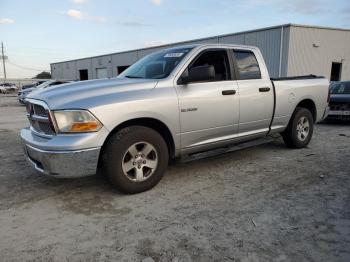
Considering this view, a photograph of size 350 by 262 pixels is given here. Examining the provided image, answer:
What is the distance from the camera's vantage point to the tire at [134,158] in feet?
13.0

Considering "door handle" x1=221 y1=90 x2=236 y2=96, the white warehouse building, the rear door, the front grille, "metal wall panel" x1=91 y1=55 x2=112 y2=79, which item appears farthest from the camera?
"metal wall panel" x1=91 y1=55 x2=112 y2=79

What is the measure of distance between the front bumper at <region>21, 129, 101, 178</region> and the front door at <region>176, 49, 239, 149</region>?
1.32m

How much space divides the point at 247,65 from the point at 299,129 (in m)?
1.97

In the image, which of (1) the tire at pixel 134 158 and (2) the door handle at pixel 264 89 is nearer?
(1) the tire at pixel 134 158

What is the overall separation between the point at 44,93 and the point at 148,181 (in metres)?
1.74

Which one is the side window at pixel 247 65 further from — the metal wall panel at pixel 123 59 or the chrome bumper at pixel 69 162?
the metal wall panel at pixel 123 59

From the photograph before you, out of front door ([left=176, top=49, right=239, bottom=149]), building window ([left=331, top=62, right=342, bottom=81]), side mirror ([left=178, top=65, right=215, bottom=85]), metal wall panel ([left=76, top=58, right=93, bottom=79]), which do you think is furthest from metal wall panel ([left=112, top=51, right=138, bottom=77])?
side mirror ([left=178, top=65, right=215, bottom=85])

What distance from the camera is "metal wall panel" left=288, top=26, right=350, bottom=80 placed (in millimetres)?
21359

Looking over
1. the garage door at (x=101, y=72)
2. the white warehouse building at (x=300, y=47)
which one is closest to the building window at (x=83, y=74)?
the garage door at (x=101, y=72)

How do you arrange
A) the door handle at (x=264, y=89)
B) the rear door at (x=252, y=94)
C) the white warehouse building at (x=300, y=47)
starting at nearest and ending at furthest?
the rear door at (x=252, y=94) < the door handle at (x=264, y=89) < the white warehouse building at (x=300, y=47)

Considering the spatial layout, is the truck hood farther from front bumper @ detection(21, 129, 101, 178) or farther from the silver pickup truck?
front bumper @ detection(21, 129, 101, 178)

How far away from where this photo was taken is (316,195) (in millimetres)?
4168

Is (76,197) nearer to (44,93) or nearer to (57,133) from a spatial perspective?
(57,133)

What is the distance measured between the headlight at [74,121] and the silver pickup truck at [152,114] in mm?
11
